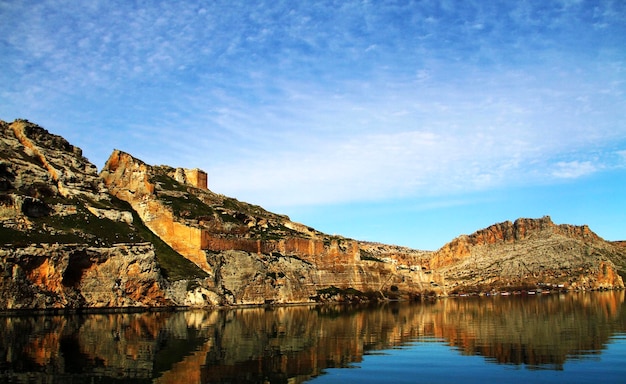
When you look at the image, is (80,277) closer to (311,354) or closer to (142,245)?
(142,245)

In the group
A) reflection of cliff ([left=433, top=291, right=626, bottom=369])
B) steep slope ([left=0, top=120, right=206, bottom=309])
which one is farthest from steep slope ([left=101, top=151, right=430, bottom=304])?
reflection of cliff ([left=433, top=291, right=626, bottom=369])

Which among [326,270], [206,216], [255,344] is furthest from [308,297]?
[255,344]

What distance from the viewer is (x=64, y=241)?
75.1m

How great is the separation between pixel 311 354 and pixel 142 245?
58027 mm

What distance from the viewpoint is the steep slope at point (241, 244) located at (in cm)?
9562

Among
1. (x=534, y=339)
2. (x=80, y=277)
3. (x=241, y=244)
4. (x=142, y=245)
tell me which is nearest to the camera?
(x=534, y=339)

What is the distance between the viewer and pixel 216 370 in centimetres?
2523

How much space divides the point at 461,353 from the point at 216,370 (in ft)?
47.6

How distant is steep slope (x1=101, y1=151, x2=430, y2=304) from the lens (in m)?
95.6

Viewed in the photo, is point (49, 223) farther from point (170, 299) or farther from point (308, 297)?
point (308, 297)

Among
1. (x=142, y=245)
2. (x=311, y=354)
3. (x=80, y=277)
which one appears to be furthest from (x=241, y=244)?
(x=311, y=354)

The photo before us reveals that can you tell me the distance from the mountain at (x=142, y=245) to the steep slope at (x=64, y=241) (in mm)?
164

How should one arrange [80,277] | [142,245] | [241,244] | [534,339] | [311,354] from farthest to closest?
[241,244] → [142,245] → [80,277] → [534,339] → [311,354]

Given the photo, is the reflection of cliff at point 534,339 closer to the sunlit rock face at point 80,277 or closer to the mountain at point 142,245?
the sunlit rock face at point 80,277
